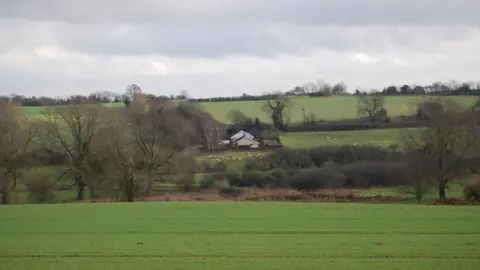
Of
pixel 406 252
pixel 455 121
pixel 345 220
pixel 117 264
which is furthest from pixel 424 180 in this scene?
pixel 117 264

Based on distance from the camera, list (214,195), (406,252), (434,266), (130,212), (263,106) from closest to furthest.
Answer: (434,266) → (406,252) → (130,212) → (214,195) → (263,106)

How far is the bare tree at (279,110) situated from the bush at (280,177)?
108 feet

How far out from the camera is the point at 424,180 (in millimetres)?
56781

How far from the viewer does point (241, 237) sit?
27.4 meters

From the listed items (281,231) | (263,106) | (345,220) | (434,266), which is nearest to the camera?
(434,266)

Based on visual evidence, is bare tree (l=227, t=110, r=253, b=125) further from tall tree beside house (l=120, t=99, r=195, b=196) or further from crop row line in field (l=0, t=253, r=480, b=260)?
crop row line in field (l=0, t=253, r=480, b=260)

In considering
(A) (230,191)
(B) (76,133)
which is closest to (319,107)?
(A) (230,191)

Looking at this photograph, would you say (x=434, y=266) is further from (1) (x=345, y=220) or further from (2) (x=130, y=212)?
(2) (x=130, y=212)

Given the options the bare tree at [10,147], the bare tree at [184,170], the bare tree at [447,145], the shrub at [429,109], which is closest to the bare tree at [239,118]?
the shrub at [429,109]

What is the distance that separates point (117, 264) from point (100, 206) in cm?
2438

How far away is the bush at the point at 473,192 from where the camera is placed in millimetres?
51656

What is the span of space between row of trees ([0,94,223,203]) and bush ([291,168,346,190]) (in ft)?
36.9

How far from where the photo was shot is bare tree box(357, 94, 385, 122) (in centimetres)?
10384

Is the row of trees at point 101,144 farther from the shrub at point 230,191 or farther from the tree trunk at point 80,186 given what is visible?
the shrub at point 230,191
